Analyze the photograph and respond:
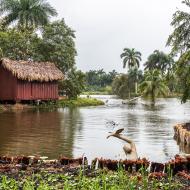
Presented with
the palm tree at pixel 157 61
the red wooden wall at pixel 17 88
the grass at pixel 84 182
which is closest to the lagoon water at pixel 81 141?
the grass at pixel 84 182

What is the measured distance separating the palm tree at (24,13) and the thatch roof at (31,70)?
1185 centimetres

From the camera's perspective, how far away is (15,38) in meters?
52.5

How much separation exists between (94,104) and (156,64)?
2357 inches

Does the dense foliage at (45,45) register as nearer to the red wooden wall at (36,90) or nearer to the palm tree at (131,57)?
the red wooden wall at (36,90)

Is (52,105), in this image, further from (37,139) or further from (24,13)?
(37,139)

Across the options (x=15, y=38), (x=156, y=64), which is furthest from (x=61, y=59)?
(x=156, y=64)

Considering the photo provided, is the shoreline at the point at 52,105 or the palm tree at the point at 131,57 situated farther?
the palm tree at the point at 131,57

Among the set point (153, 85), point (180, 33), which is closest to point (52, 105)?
point (153, 85)

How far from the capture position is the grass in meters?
8.53

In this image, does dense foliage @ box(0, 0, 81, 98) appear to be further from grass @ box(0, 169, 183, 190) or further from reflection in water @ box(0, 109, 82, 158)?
grass @ box(0, 169, 183, 190)

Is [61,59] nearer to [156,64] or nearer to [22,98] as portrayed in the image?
[22,98]

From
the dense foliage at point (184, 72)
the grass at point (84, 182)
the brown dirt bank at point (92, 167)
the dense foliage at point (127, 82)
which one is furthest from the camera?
the dense foliage at point (127, 82)

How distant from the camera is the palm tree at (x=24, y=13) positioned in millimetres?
59094

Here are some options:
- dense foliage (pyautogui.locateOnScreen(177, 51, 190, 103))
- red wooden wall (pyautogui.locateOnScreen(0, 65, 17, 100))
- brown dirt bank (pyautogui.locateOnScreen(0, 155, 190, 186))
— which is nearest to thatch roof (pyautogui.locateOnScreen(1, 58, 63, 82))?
red wooden wall (pyautogui.locateOnScreen(0, 65, 17, 100))
